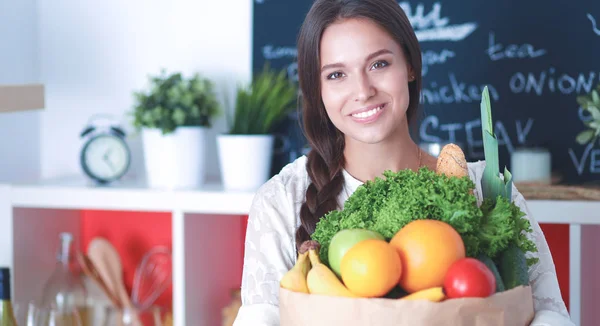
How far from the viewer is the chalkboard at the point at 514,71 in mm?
2033

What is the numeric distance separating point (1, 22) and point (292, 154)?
0.93m

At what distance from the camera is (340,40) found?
1283 millimetres

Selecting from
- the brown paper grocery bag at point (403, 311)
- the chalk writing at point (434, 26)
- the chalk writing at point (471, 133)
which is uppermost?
the chalk writing at point (434, 26)

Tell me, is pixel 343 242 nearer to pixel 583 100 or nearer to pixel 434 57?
pixel 583 100

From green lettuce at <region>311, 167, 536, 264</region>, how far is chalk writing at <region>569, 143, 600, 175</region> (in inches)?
44.2

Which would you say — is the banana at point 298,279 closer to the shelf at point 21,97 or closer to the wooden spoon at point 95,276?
the shelf at point 21,97

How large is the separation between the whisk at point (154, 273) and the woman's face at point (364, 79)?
1.22 m

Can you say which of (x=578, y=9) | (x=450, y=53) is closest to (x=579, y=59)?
(x=578, y=9)

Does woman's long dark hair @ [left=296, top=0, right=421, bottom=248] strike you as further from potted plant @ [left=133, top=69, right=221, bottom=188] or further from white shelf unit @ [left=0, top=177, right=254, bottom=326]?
potted plant @ [left=133, top=69, right=221, bottom=188]

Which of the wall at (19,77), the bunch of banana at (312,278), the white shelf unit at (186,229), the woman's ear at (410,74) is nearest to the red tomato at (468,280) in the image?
the bunch of banana at (312,278)

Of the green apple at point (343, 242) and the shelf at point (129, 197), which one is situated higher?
the green apple at point (343, 242)

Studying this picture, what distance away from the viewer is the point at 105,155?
2162 millimetres

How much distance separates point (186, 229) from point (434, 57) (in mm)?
837

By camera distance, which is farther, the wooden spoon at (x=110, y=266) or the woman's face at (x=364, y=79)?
the wooden spoon at (x=110, y=266)
